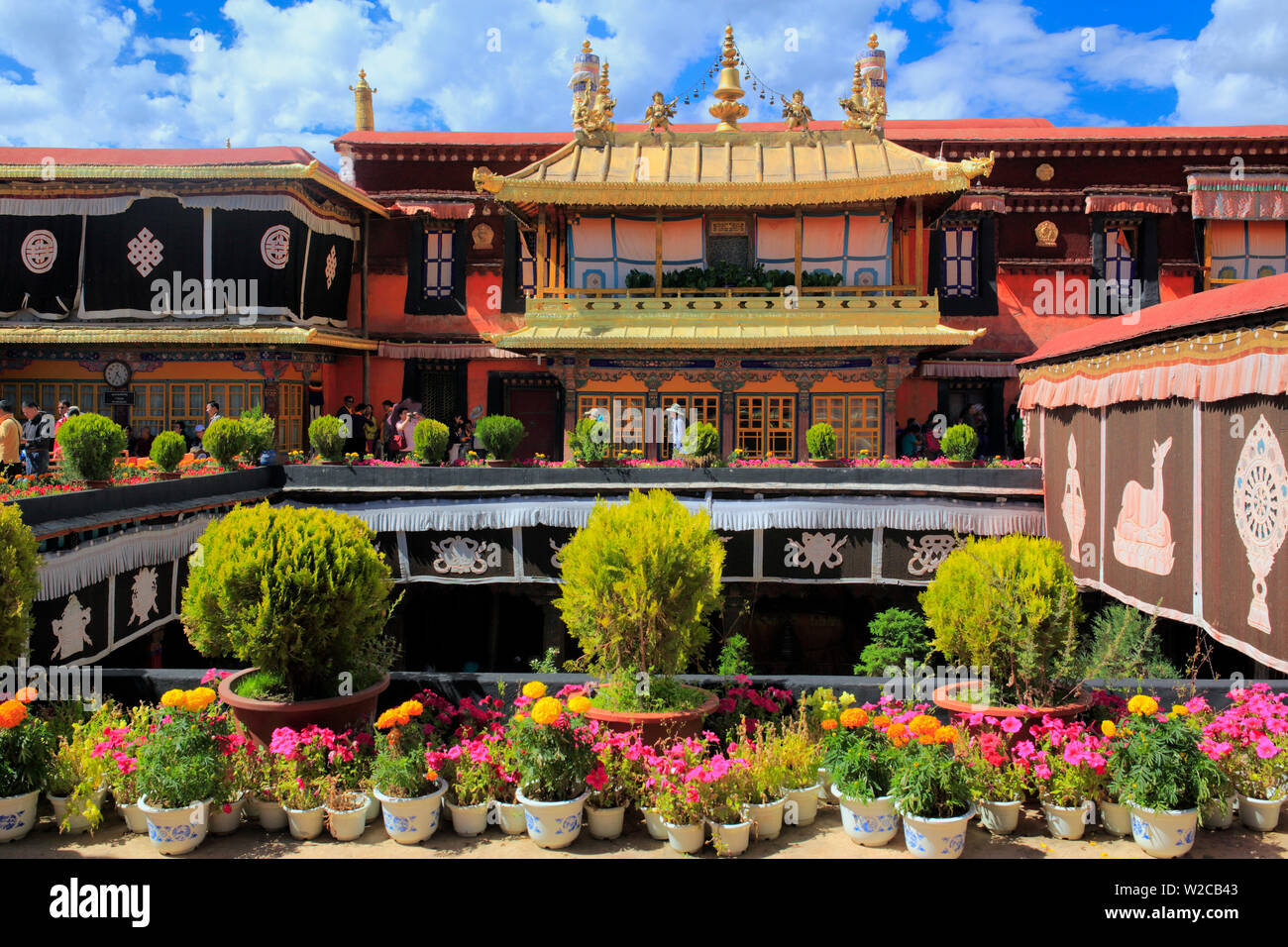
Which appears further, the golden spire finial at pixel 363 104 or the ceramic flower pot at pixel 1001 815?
the golden spire finial at pixel 363 104

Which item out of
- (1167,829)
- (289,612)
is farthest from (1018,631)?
(289,612)

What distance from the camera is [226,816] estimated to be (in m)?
5.71

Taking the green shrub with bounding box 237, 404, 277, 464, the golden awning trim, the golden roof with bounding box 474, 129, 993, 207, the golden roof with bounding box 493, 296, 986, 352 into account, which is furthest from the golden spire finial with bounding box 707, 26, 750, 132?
the green shrub with bounding box 237, 404, 277, 464

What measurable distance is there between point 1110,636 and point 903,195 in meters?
11.2

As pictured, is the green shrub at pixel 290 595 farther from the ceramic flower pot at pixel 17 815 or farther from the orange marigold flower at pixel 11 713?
the ceramic flower pot at pixel 17 815

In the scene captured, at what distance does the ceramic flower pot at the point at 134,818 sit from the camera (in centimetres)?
567

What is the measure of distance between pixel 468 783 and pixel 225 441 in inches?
404

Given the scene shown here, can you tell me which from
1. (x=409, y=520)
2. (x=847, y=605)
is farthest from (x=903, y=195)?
(x=409, y=520)

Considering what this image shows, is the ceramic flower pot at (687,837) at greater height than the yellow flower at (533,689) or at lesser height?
lesser

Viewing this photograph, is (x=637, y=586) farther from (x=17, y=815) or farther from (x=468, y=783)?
(x=17, y=815)

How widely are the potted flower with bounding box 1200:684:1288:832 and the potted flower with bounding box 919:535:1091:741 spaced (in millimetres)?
814

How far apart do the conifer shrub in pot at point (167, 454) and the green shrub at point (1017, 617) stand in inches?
416

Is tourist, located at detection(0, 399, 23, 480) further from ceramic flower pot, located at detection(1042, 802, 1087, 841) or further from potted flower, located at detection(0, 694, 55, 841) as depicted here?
ceramic flower pot, located at detection(1042, 802, 1087, 841)

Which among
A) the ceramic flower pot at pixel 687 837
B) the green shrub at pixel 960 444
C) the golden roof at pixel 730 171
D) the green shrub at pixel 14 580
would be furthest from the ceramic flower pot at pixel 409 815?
the golden roof at pixel 730 171
